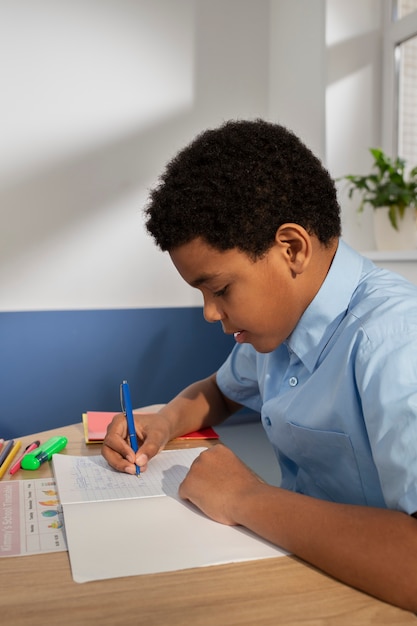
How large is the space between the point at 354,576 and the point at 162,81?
1645mm

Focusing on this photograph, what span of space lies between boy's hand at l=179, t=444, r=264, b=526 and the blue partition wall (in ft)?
3.41

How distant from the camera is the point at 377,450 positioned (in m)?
0.63

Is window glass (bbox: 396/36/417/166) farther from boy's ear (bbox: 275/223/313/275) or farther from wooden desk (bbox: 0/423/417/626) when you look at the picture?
wooden desk (bbox: 0/423/417/626)

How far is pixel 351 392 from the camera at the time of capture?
0.72 metres

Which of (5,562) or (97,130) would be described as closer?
(5,562)

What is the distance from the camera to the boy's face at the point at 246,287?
2.50 ft

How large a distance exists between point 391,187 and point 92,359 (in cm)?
94

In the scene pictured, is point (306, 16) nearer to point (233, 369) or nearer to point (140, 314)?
point (140, 314)

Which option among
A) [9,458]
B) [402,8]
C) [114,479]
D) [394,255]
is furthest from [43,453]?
[402,8]

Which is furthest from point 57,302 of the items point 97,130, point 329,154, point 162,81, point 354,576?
point 354,576

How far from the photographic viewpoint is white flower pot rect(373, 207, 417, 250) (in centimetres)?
177

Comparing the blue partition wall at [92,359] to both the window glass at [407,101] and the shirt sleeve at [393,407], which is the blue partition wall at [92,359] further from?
the shirt sleeve at [393,407]

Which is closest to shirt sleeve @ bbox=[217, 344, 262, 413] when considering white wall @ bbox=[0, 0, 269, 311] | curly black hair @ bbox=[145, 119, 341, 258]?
curly black hair @ bbox=[145, 119, 341, 258]

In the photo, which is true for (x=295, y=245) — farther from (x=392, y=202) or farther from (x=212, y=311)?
(x=392, y=202)
